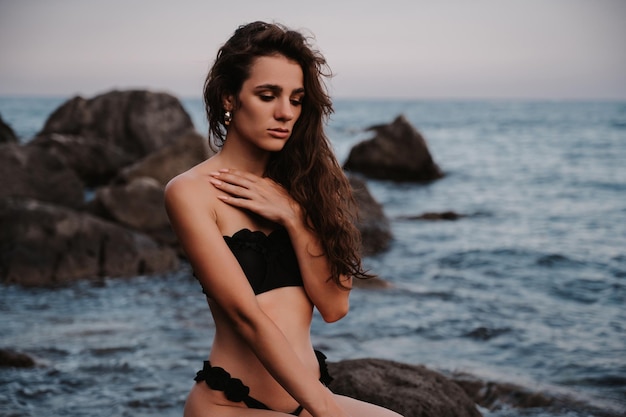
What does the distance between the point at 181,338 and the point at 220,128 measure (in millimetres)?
5059

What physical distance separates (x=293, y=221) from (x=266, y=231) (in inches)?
4.8

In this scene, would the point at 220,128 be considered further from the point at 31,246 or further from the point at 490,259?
the point at 490,259

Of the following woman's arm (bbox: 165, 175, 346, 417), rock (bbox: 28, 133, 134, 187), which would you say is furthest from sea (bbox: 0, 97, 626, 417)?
rock (bbox: 28, 133, 134, 187)

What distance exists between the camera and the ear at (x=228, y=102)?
2.72 meters

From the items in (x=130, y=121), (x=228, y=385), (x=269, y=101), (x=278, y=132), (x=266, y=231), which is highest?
(x=269, y=101)

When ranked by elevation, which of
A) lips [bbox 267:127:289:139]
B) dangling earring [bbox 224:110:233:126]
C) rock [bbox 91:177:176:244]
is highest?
dangling earring [bbox 224:110:233:126]

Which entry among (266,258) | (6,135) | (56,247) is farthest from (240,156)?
(6,135)

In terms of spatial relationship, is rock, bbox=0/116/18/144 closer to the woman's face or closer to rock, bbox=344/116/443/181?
rock, bbox=344/116/443/181

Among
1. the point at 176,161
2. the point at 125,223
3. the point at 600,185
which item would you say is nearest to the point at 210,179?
the point at 125,223

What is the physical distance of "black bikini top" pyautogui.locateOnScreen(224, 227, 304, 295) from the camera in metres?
2.56

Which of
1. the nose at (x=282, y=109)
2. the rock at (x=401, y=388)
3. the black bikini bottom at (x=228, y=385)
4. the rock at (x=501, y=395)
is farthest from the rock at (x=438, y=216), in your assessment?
the black bikini bottom at (x=228, y=385)

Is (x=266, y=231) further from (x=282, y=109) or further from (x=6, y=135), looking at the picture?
(x=6, y=135)

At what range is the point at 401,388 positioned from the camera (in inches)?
161

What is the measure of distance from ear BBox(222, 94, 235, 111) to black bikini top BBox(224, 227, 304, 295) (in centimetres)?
49
